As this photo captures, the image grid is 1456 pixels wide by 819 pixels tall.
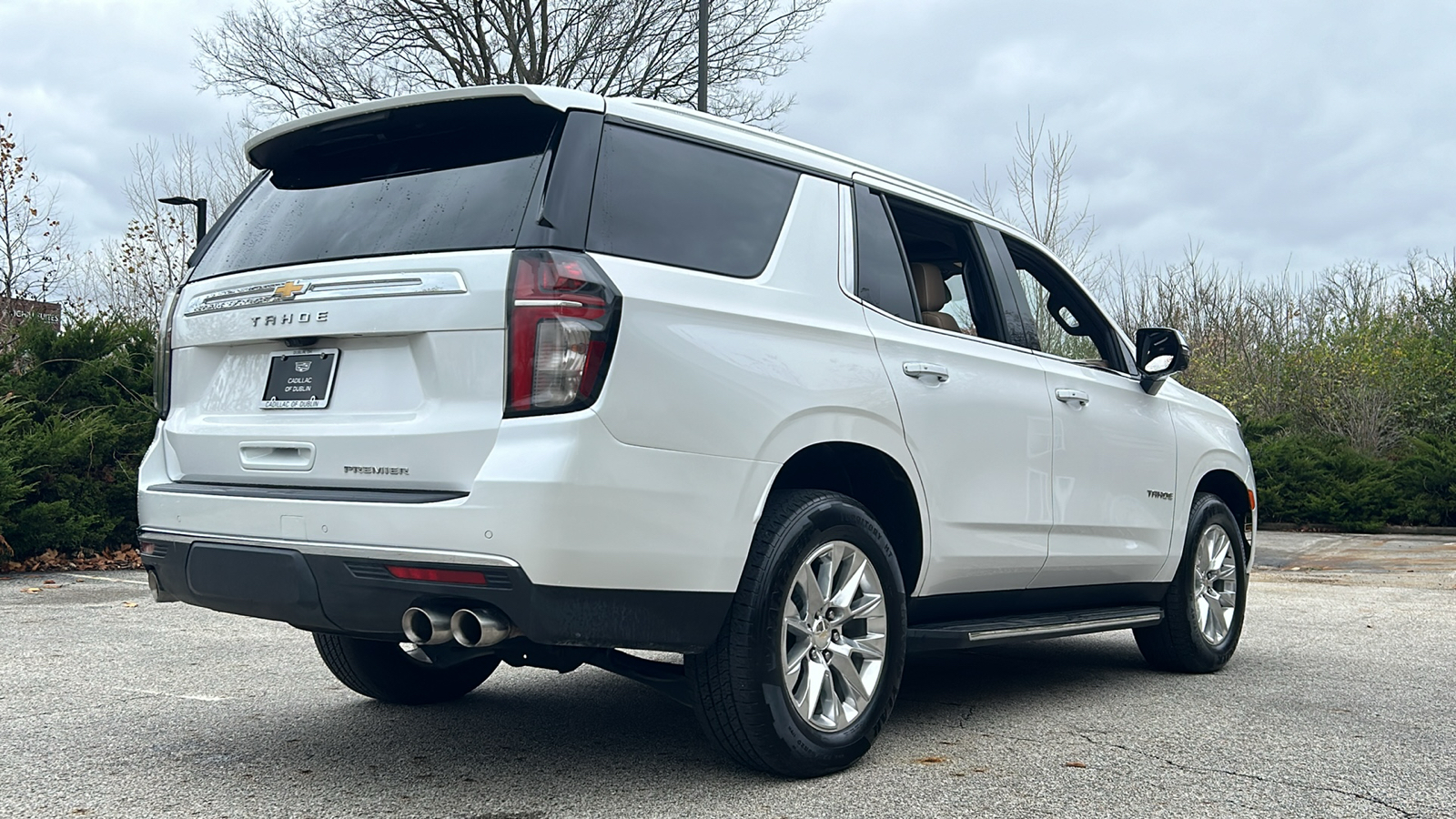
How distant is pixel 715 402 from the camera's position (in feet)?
11.2

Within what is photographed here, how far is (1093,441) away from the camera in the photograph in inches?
202

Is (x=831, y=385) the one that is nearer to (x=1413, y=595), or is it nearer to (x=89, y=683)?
Result: (x=89, y=683)

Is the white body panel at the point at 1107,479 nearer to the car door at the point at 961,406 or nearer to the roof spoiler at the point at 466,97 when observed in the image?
the car door at the point at 961,406

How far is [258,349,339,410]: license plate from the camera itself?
3.41 metres

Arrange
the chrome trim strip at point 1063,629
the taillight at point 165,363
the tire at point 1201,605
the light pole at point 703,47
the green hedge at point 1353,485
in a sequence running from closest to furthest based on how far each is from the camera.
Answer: the taillight at point 165,363 → the chrome trim strip at point 1063,629 → the tire at point 1201,605 → the light pole at point 703,47 → the green hedge at point 1353,485

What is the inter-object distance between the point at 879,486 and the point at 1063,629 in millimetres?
1142

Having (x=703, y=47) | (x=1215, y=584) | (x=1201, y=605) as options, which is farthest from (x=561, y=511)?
(x=703, y=47)

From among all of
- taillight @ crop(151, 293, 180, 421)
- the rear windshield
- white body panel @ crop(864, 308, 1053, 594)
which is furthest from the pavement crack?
taillight @ crop(151, 293, 180, 421)

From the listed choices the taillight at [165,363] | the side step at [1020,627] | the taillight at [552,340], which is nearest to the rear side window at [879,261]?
the side step at [1020,627]

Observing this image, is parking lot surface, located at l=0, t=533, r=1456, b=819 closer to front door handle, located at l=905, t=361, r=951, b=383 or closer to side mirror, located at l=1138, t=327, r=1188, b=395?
front door handle, located at l=905, t=361, r=951, b=383

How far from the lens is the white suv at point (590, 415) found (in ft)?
10.3

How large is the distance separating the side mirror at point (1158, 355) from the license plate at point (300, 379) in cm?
358

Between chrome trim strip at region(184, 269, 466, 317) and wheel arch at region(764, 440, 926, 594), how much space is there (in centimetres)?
125

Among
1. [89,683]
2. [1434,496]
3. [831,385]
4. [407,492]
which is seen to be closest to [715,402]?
[831,385]
